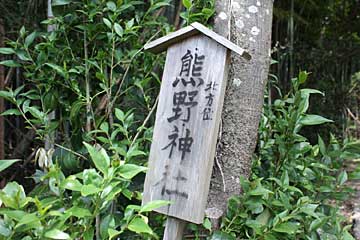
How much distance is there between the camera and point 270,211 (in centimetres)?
123

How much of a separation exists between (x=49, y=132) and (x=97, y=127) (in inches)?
6.6

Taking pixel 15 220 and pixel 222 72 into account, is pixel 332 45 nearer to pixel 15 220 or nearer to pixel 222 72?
pixel 222 72

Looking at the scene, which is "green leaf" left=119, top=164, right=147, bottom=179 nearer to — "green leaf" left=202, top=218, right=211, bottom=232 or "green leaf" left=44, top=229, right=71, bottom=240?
"green leaf" left=44, top=229, right=71, bottom=240

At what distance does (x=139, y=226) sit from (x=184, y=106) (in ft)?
1.42

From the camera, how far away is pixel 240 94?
4.22 feet

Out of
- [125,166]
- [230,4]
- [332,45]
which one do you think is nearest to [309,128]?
[332,45]

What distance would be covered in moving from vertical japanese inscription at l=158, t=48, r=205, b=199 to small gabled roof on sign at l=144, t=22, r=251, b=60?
1.9 inches

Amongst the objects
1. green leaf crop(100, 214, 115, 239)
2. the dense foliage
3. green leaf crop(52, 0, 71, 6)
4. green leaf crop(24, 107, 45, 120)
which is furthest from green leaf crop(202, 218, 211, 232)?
green leaf crop(52, 0, 71, 6)

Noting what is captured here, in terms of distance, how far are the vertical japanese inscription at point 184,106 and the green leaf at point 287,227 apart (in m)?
0.27

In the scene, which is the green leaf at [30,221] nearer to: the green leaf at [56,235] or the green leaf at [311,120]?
the green leaf at [56,235]

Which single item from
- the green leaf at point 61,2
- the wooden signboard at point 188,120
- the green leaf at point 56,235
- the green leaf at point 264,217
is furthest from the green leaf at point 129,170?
the green leaf at point 61,2

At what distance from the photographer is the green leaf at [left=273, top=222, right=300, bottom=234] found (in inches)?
43.8

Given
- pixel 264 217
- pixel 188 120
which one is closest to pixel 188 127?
pixel 188 120

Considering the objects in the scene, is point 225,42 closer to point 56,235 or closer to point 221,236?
point 221,236
